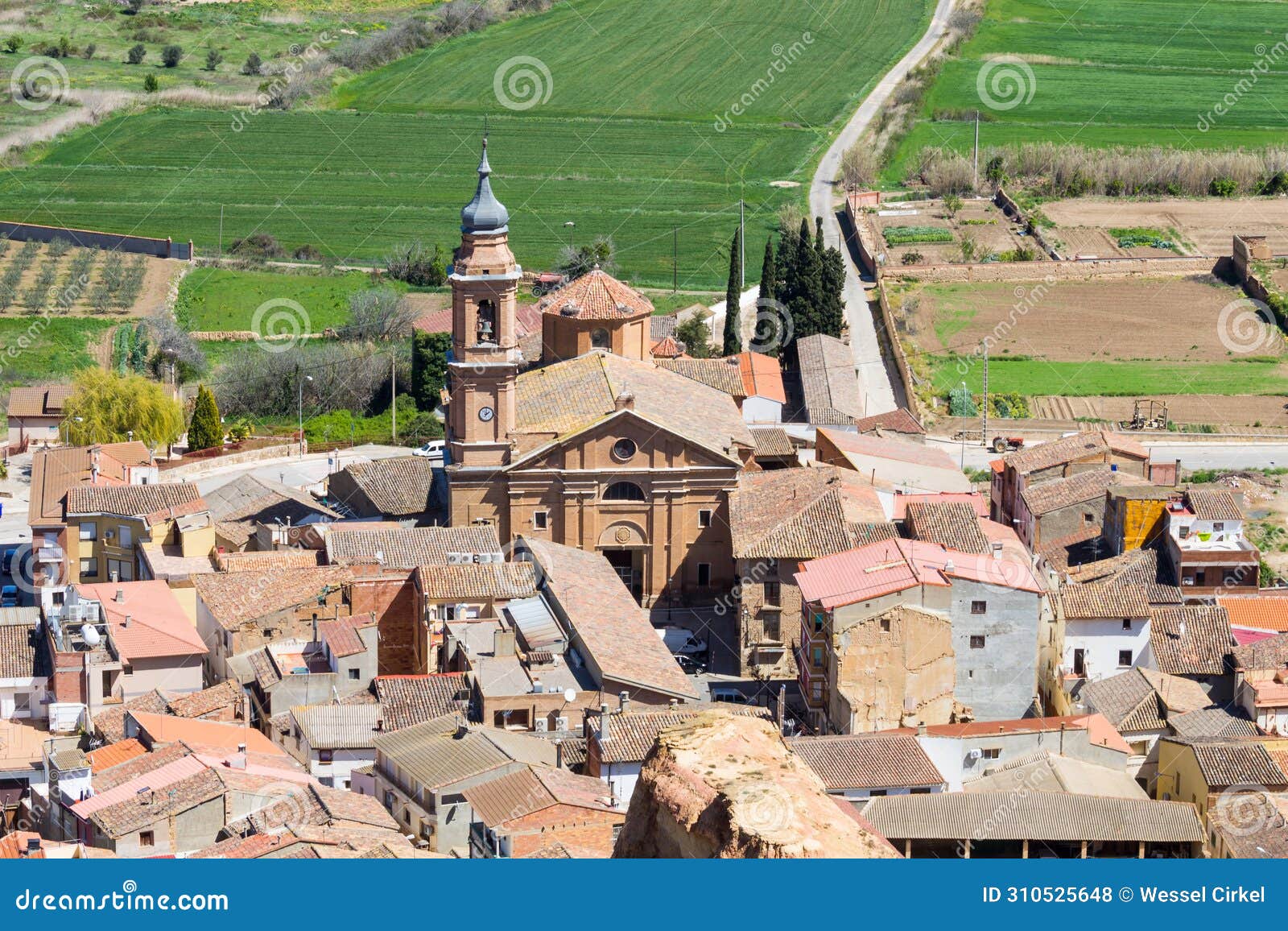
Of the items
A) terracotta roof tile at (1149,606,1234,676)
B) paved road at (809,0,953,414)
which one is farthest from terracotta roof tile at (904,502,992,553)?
paved road at (809,0,953,414)

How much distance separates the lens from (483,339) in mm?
52406

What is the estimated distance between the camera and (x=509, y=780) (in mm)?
36531

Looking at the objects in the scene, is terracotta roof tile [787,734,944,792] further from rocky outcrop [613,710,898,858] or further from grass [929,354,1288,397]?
grass [929,354,1288,397]

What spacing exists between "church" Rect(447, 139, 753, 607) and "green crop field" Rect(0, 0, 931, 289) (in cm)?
3805

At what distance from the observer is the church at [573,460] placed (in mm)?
52156

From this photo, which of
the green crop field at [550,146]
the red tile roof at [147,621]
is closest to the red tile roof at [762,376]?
the green crop field at [550,146]

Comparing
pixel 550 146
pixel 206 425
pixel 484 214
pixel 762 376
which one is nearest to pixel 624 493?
pixel 484 214

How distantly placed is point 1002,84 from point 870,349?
51144 mm

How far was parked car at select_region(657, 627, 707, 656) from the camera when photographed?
1993 inches

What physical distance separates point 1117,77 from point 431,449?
7524 centimetres

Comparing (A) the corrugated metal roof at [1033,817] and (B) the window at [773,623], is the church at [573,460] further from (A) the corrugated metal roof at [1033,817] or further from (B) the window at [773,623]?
(A) the corrugated metal roof at [1033,817]

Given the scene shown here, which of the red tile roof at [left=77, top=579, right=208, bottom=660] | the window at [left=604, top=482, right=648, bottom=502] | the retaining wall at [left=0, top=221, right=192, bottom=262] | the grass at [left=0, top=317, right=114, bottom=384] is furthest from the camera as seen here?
the retaining wall at [left=0, top=221, right=192, bottom=262]

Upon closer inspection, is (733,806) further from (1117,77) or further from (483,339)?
(1117,77)

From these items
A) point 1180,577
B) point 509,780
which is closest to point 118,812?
point 509,780
